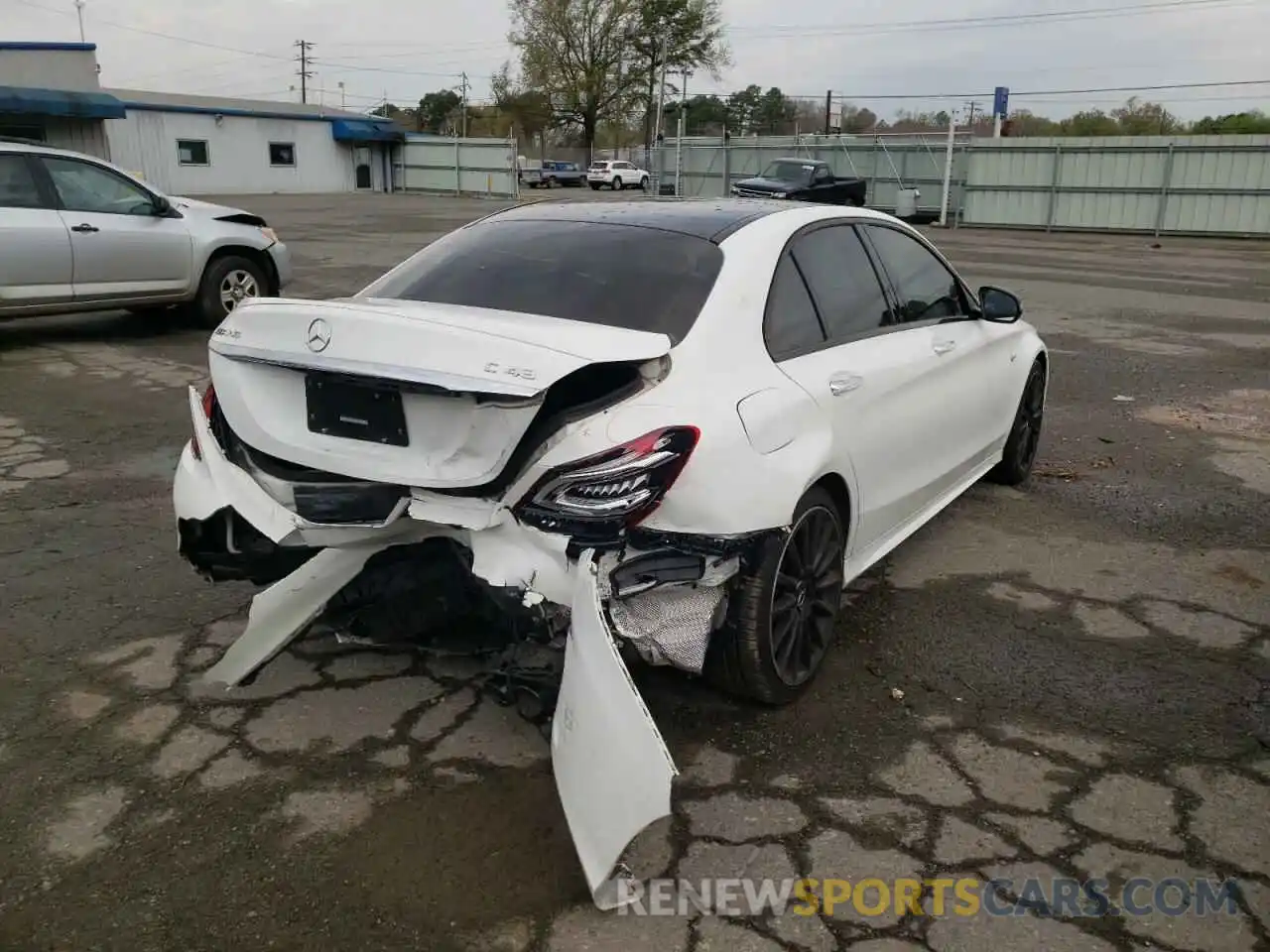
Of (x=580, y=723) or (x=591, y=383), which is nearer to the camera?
(x=580, y=723)

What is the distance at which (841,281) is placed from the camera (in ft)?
13.3

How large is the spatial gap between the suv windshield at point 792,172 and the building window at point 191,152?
1103 inches

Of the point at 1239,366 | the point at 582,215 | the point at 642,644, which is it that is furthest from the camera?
the point at 1239,366

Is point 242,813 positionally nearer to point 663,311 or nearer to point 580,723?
point 580,723

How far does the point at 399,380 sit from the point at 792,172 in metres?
24.7

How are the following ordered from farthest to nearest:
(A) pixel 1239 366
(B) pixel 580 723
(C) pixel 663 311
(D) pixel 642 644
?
(A) pixel 1239 366
(C) pixel 663 311
(D) pixel 642 644
(B) pixel 580 723

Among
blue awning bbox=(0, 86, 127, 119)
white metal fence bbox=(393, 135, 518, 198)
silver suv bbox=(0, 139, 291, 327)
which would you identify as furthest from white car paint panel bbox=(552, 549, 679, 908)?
white metal fence bbox=(393, 135, 518, 198)

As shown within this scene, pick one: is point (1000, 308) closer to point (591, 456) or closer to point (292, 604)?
point (591, 456)

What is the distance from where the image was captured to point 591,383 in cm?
297

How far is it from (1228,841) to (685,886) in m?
1.46

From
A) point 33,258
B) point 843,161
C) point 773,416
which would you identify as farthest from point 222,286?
point 843,161

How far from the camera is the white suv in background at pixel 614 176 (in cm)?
5097

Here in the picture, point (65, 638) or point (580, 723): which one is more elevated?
point (580, 723)

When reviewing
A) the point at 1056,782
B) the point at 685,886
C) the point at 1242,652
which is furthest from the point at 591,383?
the point at 1242,652
